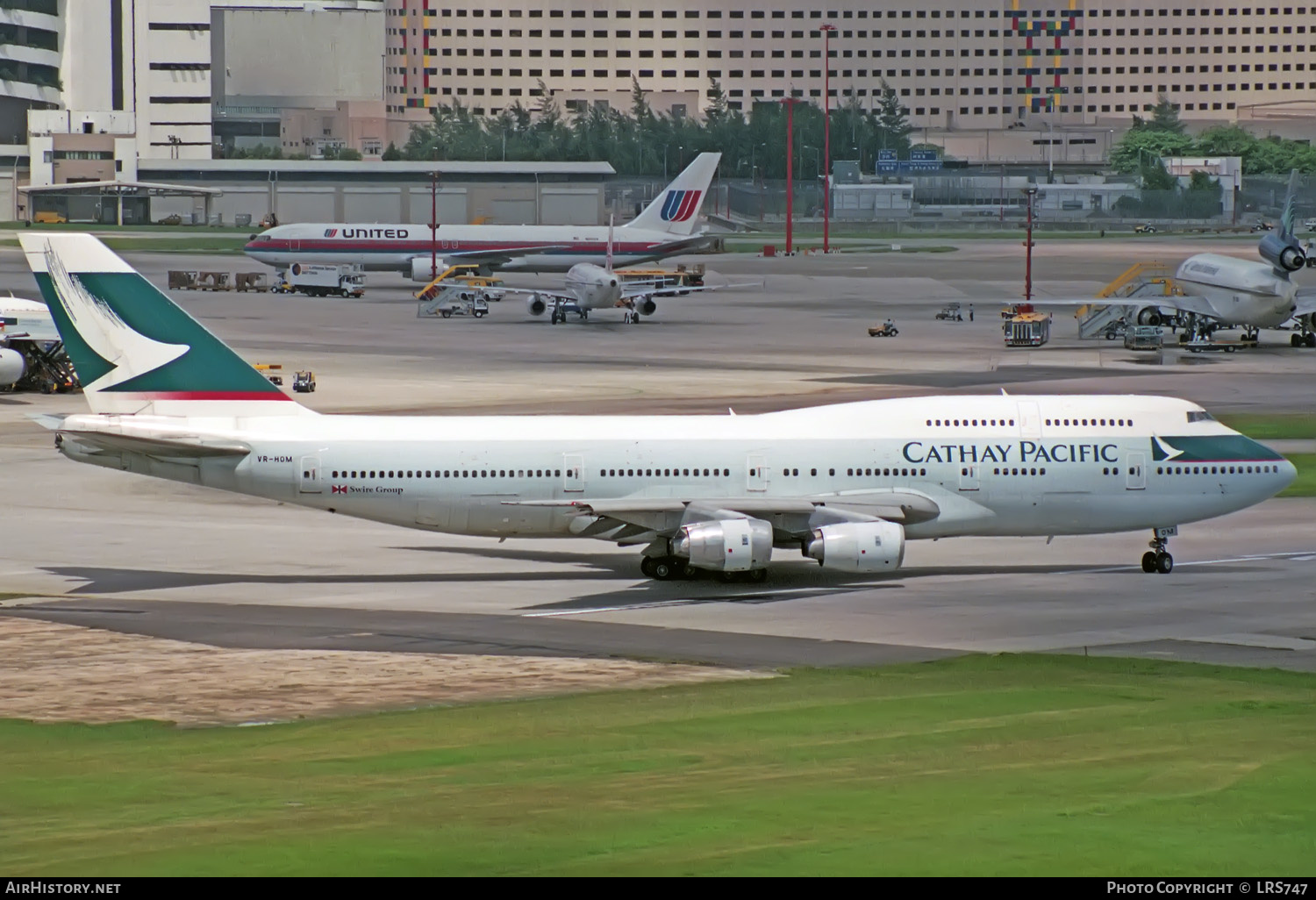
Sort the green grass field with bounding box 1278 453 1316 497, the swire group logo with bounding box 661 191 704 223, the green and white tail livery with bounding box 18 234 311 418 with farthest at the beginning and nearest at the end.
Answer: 1. the swire group logo with bounding box 661 191 704 223
2. the green grass field with bounding box 1278 453 1316 497
3. the green and white tail livery with bounding box 18 234 311 418

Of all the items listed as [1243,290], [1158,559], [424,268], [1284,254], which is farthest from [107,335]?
[424,268]

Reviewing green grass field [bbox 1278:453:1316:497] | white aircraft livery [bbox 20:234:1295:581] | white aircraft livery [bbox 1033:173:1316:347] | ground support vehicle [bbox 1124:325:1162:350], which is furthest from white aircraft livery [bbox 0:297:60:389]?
ground support vehicle [bbox 1124:325:1162:350]

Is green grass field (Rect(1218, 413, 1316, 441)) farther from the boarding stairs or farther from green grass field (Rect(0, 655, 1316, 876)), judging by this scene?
green grass field (Rect(0, 655, 1316, 876))

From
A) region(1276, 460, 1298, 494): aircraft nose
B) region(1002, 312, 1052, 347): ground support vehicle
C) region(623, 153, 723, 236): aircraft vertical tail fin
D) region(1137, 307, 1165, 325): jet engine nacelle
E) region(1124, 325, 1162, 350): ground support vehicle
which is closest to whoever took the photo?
region(1276, 460, 1298, 494): aircraft nose

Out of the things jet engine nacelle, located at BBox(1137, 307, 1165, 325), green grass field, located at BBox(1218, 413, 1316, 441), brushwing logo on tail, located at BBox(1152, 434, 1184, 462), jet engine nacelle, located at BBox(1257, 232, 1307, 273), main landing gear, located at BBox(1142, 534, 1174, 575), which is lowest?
main landing gear, located at BBox(1142, 534, 1174, 575)

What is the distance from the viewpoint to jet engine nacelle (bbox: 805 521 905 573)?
47.9 metres

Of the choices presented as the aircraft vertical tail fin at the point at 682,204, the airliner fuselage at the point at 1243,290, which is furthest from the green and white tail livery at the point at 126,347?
the aircraft vertical tail fin at the point at 682,204

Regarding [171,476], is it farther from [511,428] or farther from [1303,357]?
[1303,357]

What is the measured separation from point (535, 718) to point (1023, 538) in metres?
28.2

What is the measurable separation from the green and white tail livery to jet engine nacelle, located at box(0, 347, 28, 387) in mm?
44932

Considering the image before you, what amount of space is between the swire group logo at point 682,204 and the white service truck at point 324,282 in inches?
1086

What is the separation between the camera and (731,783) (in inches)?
1092

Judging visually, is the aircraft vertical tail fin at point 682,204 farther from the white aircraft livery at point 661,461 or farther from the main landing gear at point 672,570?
the main landing gear at point 672,570

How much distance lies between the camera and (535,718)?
34188 millimetres
